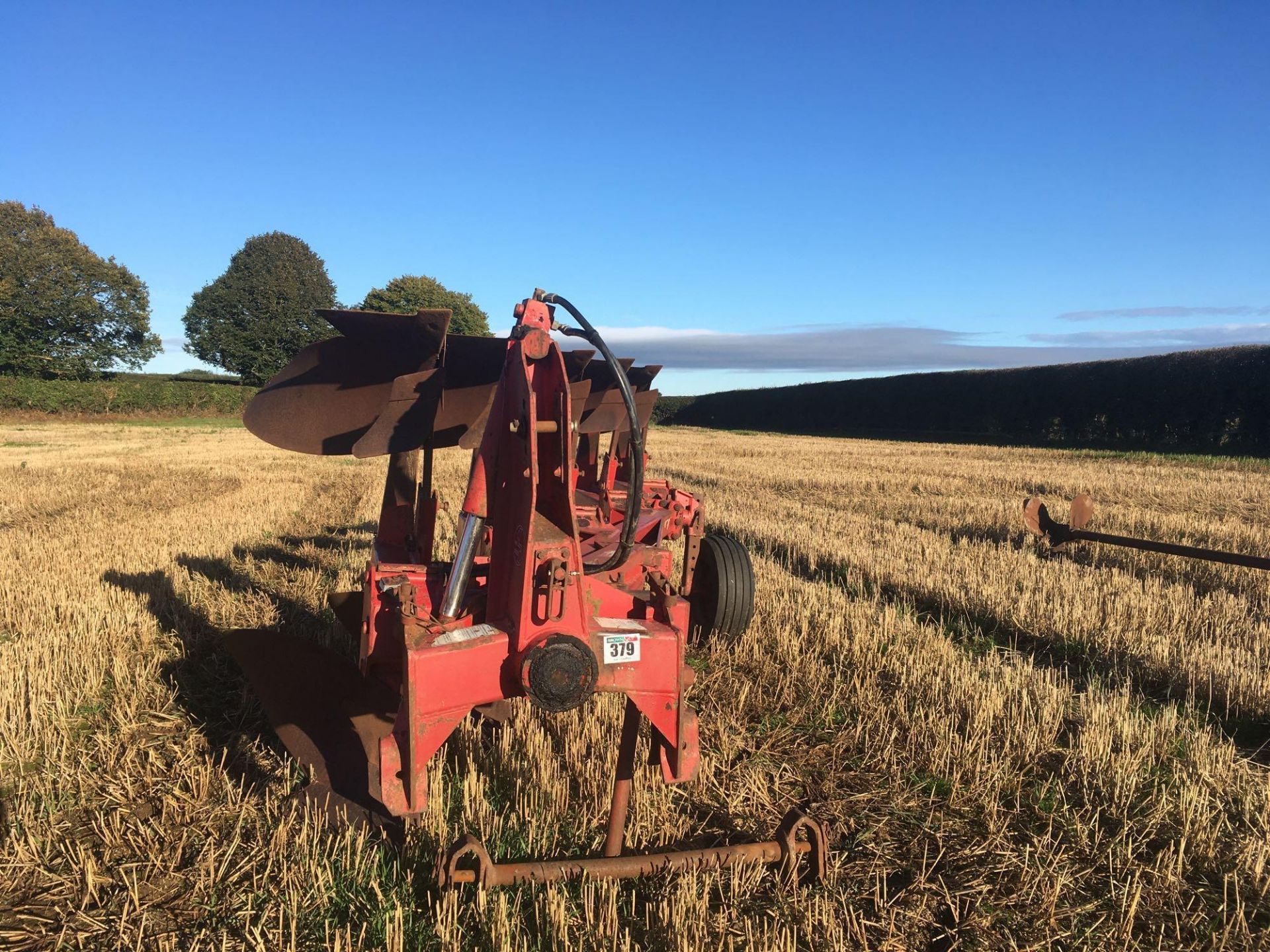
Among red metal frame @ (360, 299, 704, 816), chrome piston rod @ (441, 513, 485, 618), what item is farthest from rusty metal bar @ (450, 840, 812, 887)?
chrome piston rod @ (441, 513, 485, 618)

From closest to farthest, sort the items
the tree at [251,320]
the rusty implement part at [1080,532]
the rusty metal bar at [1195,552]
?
the rusty metal bar at [1195,552]
the rusty implement part at [1080,532]
the tree at [251,320]

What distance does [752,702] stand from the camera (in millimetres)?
4301

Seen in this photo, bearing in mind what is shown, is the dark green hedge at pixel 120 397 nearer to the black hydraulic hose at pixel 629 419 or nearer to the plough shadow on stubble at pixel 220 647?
the plough shadow on stubble at pixel 220 647

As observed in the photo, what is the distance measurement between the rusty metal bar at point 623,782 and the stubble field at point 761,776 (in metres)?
0.17

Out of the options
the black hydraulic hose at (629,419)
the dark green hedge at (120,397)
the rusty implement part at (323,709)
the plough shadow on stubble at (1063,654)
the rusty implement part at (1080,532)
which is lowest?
the plough shadow on stubble at (1063,654)

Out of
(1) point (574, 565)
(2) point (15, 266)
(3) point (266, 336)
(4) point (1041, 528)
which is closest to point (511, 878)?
(1) point (574, 565)

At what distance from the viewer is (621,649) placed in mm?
2721

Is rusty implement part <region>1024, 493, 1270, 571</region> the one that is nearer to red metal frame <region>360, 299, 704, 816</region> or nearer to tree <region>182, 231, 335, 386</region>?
red metal frame <region>360, 299, 704, 816</region>

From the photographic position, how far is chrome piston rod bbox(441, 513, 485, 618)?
3.04m

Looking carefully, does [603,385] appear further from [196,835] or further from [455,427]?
[196,835]

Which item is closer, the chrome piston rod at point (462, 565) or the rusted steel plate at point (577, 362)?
the chrome piston rod at point (462, 565)

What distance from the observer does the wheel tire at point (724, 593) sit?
17.0 ft

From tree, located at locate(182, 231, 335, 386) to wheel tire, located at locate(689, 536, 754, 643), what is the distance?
55.5 meters

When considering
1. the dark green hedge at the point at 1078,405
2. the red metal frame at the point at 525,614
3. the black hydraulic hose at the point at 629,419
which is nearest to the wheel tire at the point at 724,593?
→ the red metal frame at the point at 525,614
